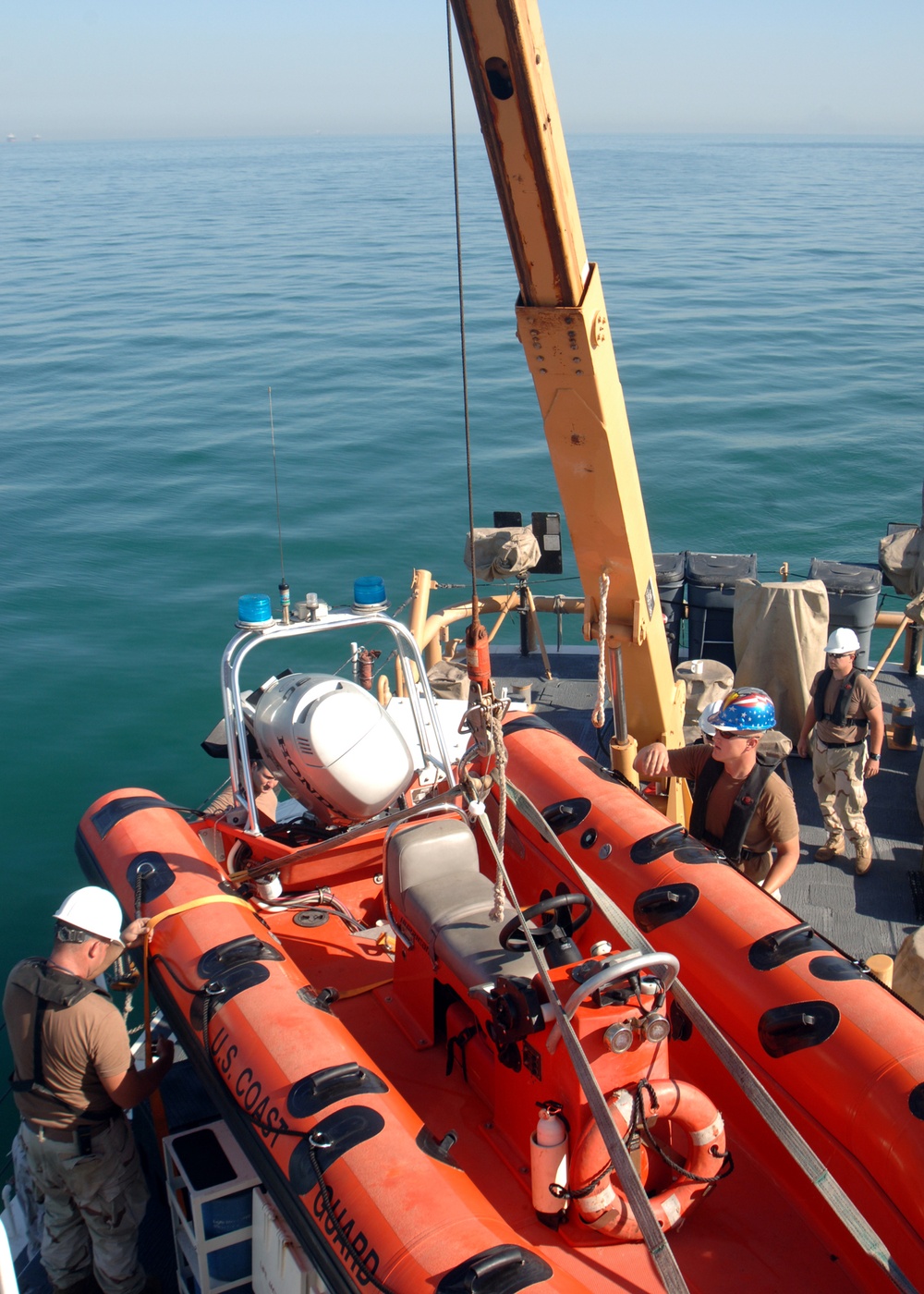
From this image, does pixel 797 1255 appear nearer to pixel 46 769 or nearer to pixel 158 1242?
pixel 158 1242

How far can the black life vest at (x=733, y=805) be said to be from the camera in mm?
4035

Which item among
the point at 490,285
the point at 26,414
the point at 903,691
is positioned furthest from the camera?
the point at 490,285

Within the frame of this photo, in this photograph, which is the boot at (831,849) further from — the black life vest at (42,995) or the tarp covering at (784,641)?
the black life vest at (42,995)

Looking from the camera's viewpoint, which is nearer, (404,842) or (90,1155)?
(90,1155)

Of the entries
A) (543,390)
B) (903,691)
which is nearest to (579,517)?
(543,390)

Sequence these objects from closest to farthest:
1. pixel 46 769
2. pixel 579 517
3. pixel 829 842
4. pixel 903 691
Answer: pixel 579 517, pixel 829 842, pixel 903 691, pixel 46 769

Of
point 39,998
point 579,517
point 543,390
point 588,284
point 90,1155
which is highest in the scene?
point 588,284

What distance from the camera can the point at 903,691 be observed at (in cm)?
765

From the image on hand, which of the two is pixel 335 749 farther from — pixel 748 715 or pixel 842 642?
pixel 842 642

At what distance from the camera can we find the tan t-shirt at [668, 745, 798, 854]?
4.05m

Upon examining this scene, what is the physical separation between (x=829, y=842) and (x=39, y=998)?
415 centimetres

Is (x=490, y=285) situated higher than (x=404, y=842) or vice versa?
(x=490, y=285)

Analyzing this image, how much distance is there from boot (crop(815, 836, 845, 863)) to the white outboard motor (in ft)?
8.71

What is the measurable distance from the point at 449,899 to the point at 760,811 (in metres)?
1.28
